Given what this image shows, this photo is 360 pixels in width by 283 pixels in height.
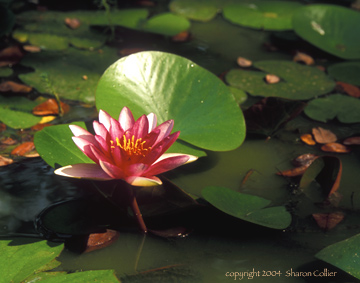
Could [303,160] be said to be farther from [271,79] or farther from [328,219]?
[271,79]

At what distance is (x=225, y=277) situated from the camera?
53.8 inches

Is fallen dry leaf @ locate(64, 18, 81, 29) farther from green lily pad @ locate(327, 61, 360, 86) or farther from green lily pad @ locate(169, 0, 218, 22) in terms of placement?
green lily pad @ locate(327, 61, 360, 86)

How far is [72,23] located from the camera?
10.1ft

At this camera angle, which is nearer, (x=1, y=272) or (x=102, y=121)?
(x=1, y=272)

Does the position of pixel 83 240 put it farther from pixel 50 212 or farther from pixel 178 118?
pixel 178 118

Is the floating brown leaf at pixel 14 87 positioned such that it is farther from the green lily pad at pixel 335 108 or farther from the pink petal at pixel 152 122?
the green lily pad at pixel 335 108

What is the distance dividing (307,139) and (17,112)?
4.67ft

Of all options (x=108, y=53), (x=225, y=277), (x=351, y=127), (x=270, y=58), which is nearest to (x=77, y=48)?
(x=108, y=53)

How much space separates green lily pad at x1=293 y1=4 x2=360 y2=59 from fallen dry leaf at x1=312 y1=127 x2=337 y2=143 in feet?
2.94

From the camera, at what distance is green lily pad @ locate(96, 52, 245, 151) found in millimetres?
1788

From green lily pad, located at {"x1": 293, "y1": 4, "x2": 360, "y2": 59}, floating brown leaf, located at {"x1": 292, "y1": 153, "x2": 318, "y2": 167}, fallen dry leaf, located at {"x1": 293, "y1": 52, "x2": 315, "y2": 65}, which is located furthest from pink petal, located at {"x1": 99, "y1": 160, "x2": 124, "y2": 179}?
green lily pad, located at {"x1": 293, "y1": 4, "x2": 360, "y2": 59}

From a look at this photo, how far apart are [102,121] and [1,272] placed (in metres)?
0.54

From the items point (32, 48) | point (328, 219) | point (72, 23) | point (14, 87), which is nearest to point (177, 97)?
point (328, 219)

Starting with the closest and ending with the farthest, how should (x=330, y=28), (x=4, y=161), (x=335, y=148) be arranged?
(x=4, y=161) → (x=335, y=148) → (x=330, y=28)
